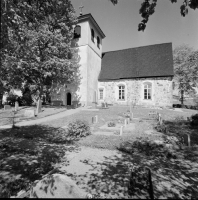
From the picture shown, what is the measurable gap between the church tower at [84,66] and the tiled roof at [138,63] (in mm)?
4051

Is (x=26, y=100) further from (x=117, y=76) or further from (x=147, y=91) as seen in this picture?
(x=147, y=91)

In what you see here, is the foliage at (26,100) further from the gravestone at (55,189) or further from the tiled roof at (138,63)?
the gravestone at (55,189)

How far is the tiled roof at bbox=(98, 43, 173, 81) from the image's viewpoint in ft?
74.1

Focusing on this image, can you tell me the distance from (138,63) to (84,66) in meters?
10.7

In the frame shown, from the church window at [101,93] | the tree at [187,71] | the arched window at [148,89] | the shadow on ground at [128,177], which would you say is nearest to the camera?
the shadow on ground at [128,177]

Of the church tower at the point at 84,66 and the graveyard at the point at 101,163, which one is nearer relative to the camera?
the graveyard at the point at 101,163

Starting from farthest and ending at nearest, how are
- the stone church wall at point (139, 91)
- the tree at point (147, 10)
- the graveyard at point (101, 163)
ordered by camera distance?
the stone church wall at point (139, 91)
the graveyard at point (101, 163)
the tree at point (147, 10)

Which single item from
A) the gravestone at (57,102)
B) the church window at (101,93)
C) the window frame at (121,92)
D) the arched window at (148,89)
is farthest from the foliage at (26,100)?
the arched window at (148,89)

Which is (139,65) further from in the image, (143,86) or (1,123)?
(1,123)

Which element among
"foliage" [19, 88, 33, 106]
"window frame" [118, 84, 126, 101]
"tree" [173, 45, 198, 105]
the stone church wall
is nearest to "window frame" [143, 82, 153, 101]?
the stone church wall

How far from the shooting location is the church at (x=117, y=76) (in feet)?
72.3

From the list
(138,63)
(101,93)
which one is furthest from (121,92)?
(138,63)

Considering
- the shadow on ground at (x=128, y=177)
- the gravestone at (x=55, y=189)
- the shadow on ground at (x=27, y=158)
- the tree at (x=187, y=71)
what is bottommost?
the shadow on ground at (x=128, y=177)

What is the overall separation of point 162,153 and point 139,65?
21662mm
